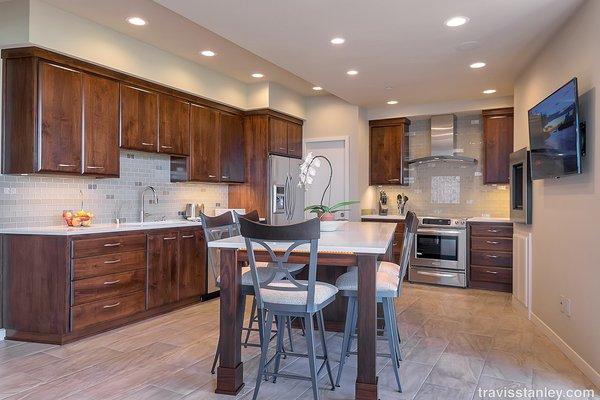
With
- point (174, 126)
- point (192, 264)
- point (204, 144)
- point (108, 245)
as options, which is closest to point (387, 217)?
point (204, 144)

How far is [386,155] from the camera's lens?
22.2 feet

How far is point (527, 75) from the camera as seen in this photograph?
4457 millimetres

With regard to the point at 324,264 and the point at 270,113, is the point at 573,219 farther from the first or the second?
the point at 270,113

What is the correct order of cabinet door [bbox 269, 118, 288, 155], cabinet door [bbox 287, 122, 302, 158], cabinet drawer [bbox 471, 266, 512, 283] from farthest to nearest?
cabinet door [bbox 287, 122, 302, 158] < cabinet door [bbox 269, 118, 288, 155] < cabinet drawer [bbox 471, 266, 512, 283]

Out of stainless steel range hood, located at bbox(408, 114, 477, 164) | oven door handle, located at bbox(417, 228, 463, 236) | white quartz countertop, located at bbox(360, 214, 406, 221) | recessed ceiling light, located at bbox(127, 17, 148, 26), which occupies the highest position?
recessed ceiling light, located at bbox(127, 17, 148, 26)

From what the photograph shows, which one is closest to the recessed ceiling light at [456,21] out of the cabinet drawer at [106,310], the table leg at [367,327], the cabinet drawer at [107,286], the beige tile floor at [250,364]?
the table leg at [367,327]

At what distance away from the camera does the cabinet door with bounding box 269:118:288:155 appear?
609 centimetres

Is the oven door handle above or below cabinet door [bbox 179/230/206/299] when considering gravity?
above

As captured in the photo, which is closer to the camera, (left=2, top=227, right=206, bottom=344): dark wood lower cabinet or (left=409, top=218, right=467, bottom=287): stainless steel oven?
(left=2, top=227, right=206, bottom=344): dark wood lower cabinet

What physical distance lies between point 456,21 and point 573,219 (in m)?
1.69

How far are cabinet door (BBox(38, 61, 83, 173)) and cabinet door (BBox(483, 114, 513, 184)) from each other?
5068 millimetres

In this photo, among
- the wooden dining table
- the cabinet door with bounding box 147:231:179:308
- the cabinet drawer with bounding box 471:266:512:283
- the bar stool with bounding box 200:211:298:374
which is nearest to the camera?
the wooden dining table

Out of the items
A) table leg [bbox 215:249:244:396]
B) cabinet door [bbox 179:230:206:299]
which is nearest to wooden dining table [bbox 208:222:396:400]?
table leg [bbox 215:249:244:396]

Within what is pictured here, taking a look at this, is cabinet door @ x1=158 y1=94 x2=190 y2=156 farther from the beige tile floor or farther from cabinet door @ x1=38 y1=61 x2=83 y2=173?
the beige tile floor
